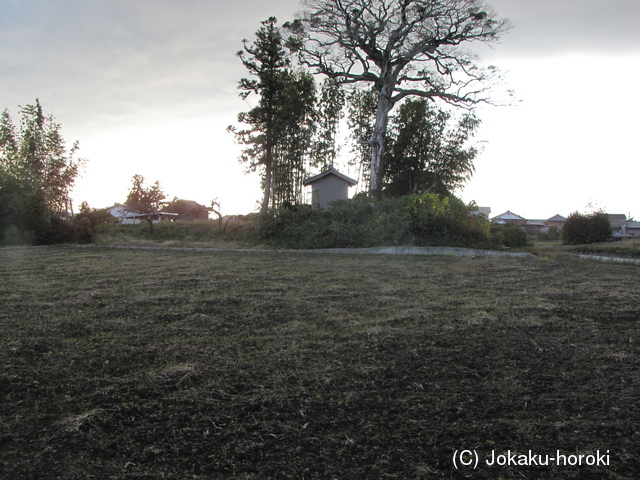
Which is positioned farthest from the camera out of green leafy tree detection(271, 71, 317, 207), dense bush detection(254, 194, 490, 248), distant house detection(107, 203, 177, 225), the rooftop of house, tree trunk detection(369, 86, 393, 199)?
green leafy tree detection(271, 71, 317, 207)

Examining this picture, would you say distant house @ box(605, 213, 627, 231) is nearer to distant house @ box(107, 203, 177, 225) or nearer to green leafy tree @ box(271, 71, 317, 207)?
green leafy tree @ box(271, 71, 317, 207)

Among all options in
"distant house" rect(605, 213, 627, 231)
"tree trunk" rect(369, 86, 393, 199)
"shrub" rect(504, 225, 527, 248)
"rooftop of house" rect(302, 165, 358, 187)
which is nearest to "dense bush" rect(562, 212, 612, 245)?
"distant house" rect(605, 213, 627, 231)

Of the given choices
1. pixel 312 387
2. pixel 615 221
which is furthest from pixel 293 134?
pixel 615 221

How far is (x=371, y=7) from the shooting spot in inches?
596

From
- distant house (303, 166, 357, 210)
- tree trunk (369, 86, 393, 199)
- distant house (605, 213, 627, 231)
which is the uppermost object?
tree trunk (369, 86, 393, 199)

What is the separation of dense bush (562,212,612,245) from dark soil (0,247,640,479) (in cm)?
1463

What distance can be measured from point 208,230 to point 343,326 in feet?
41.7

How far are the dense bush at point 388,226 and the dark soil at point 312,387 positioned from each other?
7.31 m

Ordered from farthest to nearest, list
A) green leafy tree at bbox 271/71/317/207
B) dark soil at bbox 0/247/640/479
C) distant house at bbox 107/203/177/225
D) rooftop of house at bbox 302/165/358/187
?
1. green leafy tree at bbox 271/71/317/207
2. distant house at bbox 107/203/177/225
3. rooftop of house at bbox 302/165/358/187
4. dark soil at bbox 0/247/640/479

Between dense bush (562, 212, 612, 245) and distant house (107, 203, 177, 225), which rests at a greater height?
distant house (107, 203, 177, 225)

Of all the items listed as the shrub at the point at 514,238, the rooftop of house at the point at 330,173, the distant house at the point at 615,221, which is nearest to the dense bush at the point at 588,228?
the distant house at the point at 615,221

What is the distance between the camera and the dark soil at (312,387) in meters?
1.23

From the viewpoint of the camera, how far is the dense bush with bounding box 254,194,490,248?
10953mm

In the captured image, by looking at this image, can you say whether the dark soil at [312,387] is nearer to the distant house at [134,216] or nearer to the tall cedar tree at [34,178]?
the tall cedar tree at [34,178]
